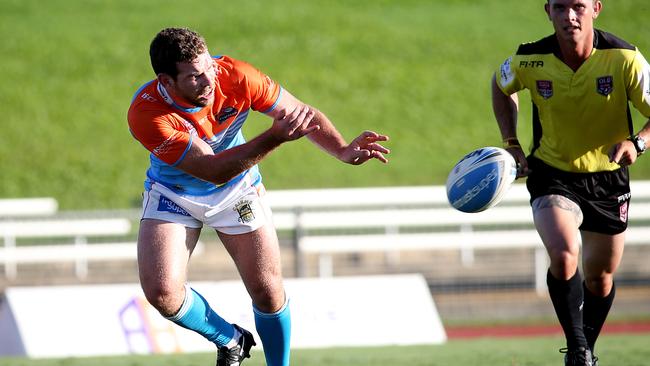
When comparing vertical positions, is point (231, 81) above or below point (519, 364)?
above

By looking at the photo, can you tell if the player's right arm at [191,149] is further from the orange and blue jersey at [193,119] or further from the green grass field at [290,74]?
the green grass field at [290,74]

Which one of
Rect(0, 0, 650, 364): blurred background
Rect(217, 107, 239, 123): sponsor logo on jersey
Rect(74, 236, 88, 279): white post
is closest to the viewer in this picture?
Rect(217, 107, 239, 123): sponsor logo on jersey

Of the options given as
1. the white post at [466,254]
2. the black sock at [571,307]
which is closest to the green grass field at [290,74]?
the white post at [466,254]

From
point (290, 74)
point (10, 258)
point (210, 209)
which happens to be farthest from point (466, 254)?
point (290, 74)

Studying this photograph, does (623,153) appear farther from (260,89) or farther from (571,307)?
(260,89)

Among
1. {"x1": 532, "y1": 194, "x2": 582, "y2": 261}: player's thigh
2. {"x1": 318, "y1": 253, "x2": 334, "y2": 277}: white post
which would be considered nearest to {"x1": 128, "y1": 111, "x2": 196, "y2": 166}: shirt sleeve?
{"x1": 532, "y1": 194, "x2": 582, "y2": 261}: player's thigh

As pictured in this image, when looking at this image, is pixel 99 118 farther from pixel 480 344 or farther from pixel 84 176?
pixel 480 344

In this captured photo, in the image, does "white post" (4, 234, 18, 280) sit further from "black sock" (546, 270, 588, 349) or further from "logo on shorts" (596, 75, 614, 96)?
"logo on shorts" (596, 75, 614, 96)

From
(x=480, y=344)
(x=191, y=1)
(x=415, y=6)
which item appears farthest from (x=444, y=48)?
(x=480, y=344)

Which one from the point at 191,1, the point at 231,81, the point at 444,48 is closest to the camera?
the point at 231,81

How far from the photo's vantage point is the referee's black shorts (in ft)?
19.3

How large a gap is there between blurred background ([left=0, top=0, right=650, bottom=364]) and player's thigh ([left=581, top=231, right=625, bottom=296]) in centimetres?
642

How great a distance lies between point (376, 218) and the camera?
42.2ft

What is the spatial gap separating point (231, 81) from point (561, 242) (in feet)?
6.22
